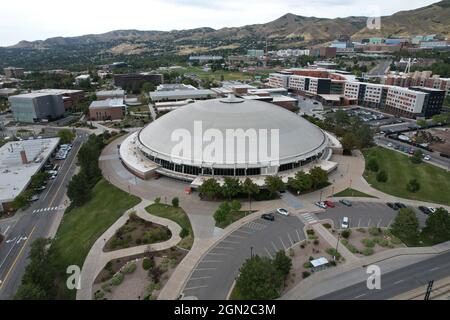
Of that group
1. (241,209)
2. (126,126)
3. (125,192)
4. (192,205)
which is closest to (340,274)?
(241,209)

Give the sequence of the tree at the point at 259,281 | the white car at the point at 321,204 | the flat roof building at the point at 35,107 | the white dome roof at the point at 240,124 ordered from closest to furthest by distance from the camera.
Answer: the tree at the point at 259,281, the white car at the point at 321,204, the white dome roof at the point at 240,124, the flat roof building at the point at 35,107

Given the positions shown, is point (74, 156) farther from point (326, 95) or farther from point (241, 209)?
point (326, 95)

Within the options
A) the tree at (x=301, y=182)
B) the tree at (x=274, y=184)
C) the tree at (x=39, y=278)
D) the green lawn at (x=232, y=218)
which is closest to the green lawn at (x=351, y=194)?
the tree at (x=301, y=182)

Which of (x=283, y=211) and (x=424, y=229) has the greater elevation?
(x=424, y=229)

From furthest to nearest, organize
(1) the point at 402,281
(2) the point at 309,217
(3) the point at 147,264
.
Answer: (2) the point at 309,217 < (3) the point at 147,264 < (1) the point at 402,281

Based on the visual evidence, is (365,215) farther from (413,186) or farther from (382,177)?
(413,186)

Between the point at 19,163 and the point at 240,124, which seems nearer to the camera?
the point at 240,124

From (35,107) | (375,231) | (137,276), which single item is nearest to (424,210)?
(375,231)

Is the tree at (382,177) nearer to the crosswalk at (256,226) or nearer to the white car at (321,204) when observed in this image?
the white car at (321,204)
